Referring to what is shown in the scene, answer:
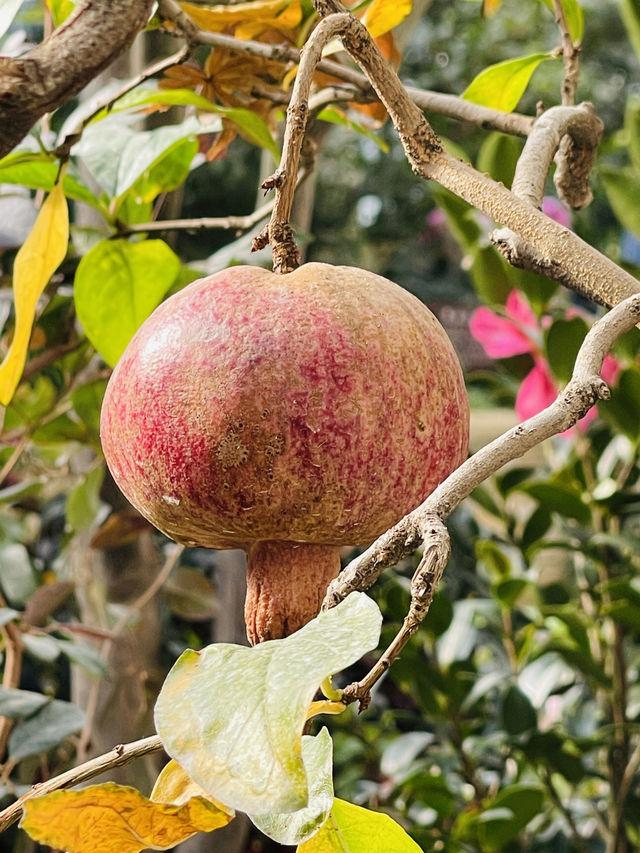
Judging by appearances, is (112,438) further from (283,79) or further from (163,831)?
(283,79)

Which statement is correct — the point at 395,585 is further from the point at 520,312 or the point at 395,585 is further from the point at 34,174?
the point at 34,174

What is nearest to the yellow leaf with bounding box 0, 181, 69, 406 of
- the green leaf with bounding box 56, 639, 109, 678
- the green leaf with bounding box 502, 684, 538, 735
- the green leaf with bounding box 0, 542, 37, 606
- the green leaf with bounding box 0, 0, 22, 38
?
the green leaf with bounding box 0, 0, 22, 38

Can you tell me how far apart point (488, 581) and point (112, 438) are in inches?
31.1

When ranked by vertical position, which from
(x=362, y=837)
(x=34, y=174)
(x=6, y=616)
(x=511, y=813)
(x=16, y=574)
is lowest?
(x=511, y=813)

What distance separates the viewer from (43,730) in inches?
22.1

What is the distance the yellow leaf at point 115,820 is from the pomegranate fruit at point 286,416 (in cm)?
5

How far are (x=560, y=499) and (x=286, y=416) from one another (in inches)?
20.5

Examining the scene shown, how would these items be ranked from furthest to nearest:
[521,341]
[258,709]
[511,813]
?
[521,341] → [511,813] → [258,709]

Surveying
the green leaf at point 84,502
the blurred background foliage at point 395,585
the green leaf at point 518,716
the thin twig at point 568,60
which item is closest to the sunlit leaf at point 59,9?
the blurred background foliage at point 395,585

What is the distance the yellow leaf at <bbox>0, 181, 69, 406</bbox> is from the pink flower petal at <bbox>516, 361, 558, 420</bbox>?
0.49 metres

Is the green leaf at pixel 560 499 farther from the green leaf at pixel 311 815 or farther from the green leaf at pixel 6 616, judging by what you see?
the green leaf at pixel 311 815

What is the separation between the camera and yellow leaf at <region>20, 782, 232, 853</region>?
0.78 feet

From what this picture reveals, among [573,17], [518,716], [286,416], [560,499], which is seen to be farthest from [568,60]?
[518,716]

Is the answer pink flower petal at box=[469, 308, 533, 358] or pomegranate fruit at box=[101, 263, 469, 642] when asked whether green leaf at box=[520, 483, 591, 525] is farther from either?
pomegranate fruit at box=[101, 263, 469, 642]
